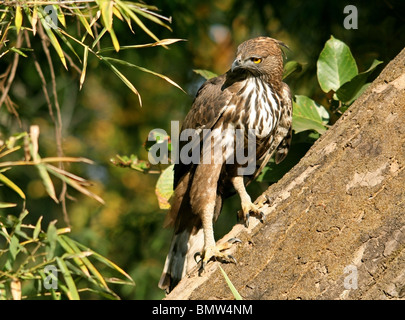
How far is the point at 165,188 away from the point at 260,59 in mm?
988

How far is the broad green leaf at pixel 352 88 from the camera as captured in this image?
9.86 feet

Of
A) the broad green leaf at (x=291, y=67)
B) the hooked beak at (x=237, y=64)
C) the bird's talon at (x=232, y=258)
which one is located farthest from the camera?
the broad green leaf at (x=291, y=67)

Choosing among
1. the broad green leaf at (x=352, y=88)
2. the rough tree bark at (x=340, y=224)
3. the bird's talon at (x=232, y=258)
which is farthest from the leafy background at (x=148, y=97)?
the bird's talon at (x=232, y=258)

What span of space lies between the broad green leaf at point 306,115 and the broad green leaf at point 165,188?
0.83 metres

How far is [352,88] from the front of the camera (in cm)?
305

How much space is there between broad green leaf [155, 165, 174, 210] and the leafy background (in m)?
0.47

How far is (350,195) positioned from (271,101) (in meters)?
0.91

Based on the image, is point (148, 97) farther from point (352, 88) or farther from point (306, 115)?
point (352, 88)

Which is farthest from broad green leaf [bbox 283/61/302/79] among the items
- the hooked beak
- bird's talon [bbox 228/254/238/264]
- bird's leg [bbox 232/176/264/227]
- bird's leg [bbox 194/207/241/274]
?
bird's talon [bbox 228/254/238/264]

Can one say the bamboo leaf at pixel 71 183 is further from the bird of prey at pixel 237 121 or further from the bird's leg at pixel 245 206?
the bird of prey at pixel 237 121

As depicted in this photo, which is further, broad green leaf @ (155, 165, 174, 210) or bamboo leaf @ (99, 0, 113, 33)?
broad green leaf @ (155, 165, 174, 210)

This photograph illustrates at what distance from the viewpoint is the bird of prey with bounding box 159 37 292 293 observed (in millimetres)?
3059

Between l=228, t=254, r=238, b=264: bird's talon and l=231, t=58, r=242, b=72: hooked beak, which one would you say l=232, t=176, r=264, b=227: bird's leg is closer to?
l=228, t=254, r=238, b=264: bird's talon

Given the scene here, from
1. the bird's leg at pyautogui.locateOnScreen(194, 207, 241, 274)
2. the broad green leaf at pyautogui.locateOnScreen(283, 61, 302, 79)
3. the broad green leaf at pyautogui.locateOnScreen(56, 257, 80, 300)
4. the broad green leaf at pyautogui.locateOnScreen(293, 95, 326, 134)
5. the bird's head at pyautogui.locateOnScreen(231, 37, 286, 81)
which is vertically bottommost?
the broad green leaf at pyautogui.locateOnScreen(56, 257, 80, 300)
